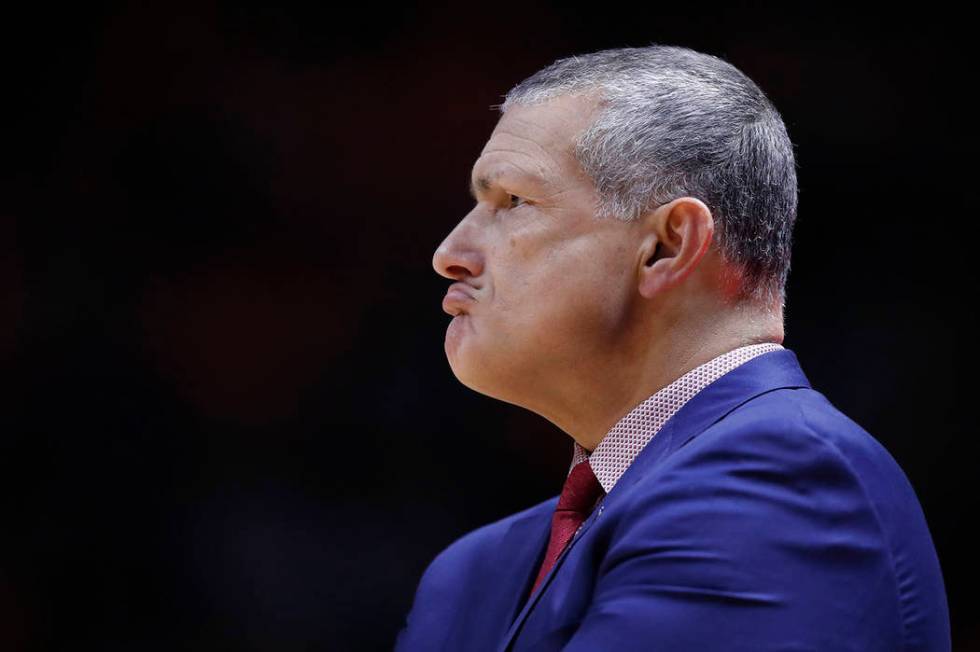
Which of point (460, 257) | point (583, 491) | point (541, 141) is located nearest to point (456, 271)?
point (460, 257)

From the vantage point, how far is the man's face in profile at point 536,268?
4.30 ft

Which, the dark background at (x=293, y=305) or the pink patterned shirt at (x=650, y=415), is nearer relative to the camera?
the pink patterned shirt at (x=650, y=415)

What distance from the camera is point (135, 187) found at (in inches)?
102

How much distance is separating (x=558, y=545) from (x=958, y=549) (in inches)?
56.4

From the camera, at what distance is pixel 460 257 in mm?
1368

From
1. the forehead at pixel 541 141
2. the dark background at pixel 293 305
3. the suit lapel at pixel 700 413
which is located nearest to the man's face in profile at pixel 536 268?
the forehead at pixel 541 141

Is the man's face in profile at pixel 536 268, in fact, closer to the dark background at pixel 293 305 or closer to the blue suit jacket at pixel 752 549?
the blue suit jacket at pixel 752 549

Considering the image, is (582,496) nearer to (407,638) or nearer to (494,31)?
(407,638)

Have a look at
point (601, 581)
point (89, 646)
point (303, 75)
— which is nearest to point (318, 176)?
point (303, 75)

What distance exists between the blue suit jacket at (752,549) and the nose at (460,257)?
0.28m

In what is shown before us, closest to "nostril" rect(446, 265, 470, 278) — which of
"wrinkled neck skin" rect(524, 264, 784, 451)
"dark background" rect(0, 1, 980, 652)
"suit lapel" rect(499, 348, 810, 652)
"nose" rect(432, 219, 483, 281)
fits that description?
"nose" rect(432, 219, 483, 281)

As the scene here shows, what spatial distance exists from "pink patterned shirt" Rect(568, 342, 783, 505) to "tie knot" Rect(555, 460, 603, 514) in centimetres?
1

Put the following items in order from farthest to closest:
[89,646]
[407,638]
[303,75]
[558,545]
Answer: [303,75]
[89,646]
[407,638]
[558,545]

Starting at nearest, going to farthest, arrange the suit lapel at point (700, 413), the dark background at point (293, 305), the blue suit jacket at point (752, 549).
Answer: the blue suit jacket at point (752, 549)
the suit lapel at point (700, 413)
the dark background at point (293, 305)
